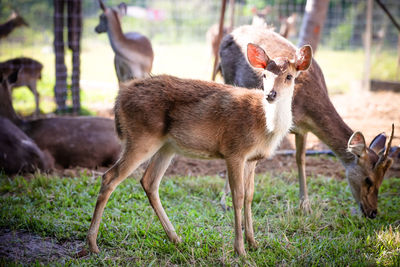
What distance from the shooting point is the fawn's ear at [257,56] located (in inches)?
167

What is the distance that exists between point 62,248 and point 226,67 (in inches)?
125

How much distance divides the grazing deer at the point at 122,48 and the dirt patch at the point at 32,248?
5041mm

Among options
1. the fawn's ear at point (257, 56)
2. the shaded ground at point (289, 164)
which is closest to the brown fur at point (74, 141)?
the shaded ground at point (289, 164)

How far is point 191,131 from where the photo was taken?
421cm

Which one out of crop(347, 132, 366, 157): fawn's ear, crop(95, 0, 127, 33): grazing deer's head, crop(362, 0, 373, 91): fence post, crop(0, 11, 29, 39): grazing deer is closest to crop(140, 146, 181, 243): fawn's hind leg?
crop(347, 132, 366, 157): fawn's ear

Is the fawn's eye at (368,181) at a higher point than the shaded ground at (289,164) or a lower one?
higher

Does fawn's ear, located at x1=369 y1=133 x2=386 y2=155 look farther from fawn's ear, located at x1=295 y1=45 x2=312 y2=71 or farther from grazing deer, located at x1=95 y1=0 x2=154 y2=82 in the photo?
grazing deer, located at x1=95 y1=0 x2=154 y2=82

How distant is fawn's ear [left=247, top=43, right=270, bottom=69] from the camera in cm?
425

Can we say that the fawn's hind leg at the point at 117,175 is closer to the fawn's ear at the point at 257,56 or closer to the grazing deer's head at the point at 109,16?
the fawn's ear at the point at 257,56

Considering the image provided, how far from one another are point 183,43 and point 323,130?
13.1 metres

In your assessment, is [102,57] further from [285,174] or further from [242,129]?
[242,129]

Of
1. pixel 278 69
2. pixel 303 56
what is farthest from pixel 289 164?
pixel 278 69

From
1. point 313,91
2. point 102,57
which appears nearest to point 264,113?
point 313,91

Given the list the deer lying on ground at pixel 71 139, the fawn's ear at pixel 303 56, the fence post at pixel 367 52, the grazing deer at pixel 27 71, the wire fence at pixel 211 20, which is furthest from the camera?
the wire fence at pixel 211 20
